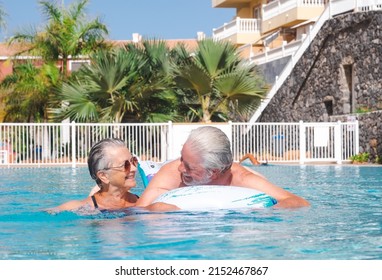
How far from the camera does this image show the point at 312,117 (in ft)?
96.7

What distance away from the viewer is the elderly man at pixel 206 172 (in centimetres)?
605

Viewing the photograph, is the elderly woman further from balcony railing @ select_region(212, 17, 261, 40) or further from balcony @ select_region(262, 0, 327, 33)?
balcony railing @ select_region(212, 17, 261, 40)

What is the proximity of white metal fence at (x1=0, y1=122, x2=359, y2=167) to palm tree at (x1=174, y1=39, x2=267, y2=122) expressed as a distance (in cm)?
87

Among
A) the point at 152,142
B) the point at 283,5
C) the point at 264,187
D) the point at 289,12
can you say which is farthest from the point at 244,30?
the point at 264,187

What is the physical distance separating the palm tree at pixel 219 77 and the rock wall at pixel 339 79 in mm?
3423

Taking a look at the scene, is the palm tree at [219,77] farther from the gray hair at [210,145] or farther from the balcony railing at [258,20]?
the gray hair at [210,145]

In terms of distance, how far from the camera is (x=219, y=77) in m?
23.9

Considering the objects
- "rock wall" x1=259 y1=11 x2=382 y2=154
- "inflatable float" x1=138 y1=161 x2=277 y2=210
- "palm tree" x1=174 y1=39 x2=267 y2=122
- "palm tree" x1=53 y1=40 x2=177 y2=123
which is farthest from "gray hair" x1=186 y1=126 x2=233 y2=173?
"rock wall" x1=259 y1=11 x2=382 y2=154

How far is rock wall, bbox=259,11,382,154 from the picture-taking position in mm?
25422

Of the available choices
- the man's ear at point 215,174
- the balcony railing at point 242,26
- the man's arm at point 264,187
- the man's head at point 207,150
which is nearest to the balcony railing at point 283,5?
the balcony railing at point 242,26

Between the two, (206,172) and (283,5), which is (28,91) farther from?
(206,172)

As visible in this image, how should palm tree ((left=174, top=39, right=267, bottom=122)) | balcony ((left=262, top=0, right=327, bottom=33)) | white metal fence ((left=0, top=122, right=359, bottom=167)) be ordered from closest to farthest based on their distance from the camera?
palm tree ((left=174, top=39, right=267, bottom=122)), white metal fence ((left=0, top=122, right=359, bottom=167)), balcony ((left=262, top=0, right=327, bottom=33))

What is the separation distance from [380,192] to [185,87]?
14.2 meters

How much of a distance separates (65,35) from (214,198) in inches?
841
